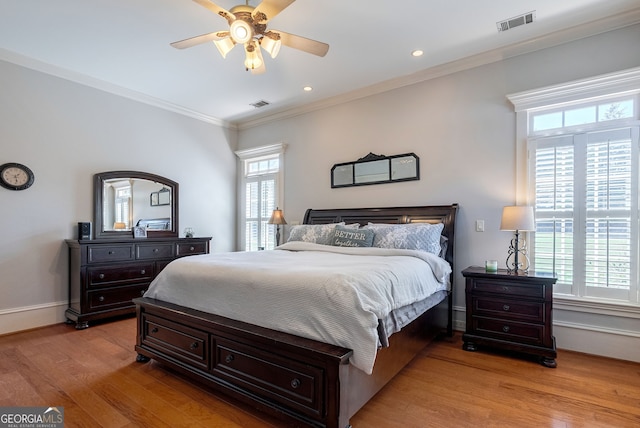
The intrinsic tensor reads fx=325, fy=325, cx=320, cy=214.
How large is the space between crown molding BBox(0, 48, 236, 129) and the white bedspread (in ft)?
9.96

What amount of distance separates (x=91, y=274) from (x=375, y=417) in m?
3.55

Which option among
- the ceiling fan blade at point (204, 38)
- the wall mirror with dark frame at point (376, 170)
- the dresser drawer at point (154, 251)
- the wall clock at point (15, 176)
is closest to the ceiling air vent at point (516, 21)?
the wall mirror with dark frame at point (376, 170)

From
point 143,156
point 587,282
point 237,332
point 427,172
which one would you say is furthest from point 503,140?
point 143,156

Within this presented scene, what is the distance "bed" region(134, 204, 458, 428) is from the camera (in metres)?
1.73

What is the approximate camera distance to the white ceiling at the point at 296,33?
2.77m

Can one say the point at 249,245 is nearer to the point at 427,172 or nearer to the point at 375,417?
→ the point at 427,172

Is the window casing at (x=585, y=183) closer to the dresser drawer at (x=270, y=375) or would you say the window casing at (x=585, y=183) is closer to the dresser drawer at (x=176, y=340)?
the dresser drawer at (x=270, y=375)

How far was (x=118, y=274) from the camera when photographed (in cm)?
403

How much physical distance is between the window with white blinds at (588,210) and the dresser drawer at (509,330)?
623 millimetres

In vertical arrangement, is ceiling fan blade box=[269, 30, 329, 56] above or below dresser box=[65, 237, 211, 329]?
above

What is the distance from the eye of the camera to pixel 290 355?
1.84 m

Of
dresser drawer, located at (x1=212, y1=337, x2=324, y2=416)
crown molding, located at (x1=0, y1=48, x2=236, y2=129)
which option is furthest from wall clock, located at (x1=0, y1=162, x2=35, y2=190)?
dresser drawer, located at (x1=212, y1=337, x2=324, y2=416)

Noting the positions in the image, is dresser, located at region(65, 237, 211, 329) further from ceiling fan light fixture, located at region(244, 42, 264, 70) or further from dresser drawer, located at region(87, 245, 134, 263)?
ceiling fan light fixture, located at region(244, 42, 264, 70)

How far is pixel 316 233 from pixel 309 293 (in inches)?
81.6
